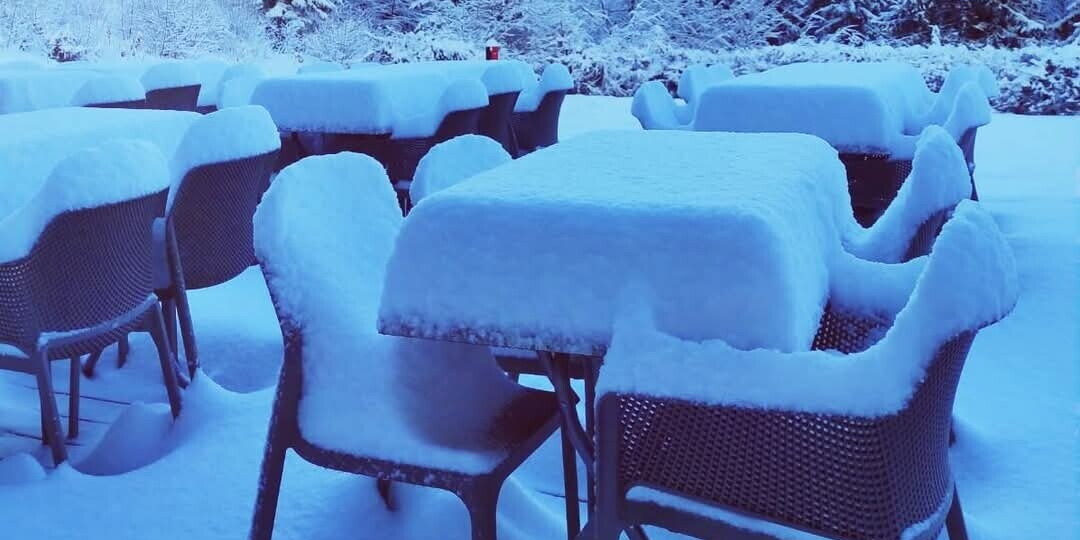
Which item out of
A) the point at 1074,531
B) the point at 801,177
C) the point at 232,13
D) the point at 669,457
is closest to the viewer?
the point at 669,457

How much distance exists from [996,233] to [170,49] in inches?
642

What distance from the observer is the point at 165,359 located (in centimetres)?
267

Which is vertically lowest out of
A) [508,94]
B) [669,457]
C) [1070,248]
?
[1070,248]

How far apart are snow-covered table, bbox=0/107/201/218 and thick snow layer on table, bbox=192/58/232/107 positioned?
2.65 metres

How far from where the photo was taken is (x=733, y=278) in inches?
51.0

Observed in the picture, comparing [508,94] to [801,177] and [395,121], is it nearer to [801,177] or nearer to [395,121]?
[395,121]

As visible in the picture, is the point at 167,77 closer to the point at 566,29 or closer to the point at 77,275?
the point at 77,275

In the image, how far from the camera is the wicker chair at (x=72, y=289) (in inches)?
87.3

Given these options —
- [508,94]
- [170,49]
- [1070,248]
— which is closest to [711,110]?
[508,94]

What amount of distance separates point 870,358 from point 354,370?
2.72 ft

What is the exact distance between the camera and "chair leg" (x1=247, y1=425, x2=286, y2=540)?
165 centimetres

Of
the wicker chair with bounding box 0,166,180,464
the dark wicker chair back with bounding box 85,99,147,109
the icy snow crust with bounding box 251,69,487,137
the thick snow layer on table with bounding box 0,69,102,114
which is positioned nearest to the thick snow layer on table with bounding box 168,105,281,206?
the wicker chair with bounding box 0,166,180,464

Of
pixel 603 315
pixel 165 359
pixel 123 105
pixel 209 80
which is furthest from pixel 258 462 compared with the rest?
pixel 209 80

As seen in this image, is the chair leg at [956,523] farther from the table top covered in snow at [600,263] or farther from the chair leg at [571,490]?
the chair leg at [571,490]
